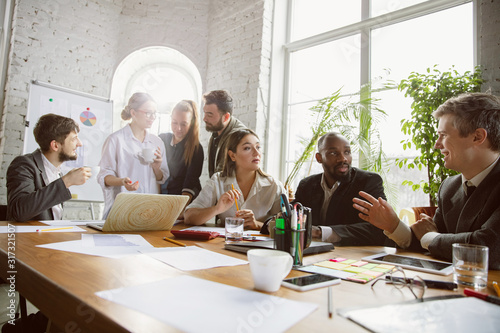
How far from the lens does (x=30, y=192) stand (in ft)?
5.83

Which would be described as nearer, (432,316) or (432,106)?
(432,316)

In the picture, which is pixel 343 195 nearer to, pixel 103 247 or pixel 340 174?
pixel 340 174

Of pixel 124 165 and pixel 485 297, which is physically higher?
pixel 124 165

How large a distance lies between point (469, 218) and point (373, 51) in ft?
8.69

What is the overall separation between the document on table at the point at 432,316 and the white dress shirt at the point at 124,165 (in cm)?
238

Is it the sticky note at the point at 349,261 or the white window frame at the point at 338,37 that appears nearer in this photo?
the sticky note at the point at 349,261

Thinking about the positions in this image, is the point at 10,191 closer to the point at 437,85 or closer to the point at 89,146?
the point at 89,146

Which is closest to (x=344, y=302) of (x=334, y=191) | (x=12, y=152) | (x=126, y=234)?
(x=126, y=234)

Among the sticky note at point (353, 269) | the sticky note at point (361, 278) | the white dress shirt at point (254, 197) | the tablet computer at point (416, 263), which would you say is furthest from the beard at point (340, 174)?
the sticky note at point (361, 278)

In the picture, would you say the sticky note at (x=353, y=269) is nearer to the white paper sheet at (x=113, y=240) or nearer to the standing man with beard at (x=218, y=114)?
the white paper sheet at (x=113, y=240)

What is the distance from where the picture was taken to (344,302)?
623 millimetres

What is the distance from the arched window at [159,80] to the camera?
4.38 m

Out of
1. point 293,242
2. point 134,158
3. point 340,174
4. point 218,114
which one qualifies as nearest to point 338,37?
point 218,114

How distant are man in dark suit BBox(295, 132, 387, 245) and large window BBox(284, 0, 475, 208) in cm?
131
